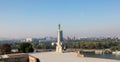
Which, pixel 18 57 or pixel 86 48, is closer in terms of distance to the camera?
pixel 18 57

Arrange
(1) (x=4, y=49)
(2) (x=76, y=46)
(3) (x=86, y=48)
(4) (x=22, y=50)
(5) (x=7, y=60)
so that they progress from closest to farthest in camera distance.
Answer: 1. (5) (x=7, y=60)
2. (4) (x=22, y=50)
3. (1) (x=4, y=49)
4. (3) (x=86, y=48)
5. (2) (x=76, y=46)

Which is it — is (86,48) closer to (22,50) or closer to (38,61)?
(22,50)

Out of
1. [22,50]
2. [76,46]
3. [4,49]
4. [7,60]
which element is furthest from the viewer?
[76,46]

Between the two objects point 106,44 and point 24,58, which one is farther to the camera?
point 106,44

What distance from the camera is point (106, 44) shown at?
60.5 metres

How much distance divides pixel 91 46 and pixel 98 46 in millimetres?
1904

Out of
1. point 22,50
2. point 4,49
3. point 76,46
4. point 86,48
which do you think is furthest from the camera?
point 76,46

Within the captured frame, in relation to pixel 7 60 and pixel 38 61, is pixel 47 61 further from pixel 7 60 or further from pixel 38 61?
pixel 7 60

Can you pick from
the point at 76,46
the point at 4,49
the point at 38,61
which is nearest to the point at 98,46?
the point at 76,46

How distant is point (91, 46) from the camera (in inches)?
2261

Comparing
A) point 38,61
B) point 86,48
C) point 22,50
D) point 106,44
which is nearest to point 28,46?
point 22,50

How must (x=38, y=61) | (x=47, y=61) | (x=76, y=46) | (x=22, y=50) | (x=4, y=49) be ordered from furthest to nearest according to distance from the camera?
(x=76, y=46) < (x=4, y=49) < (x=22, y=50) < (x=38, y=61) < (x=47, y=61)

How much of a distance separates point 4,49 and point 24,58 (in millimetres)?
9702

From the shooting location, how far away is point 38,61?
13.1m
